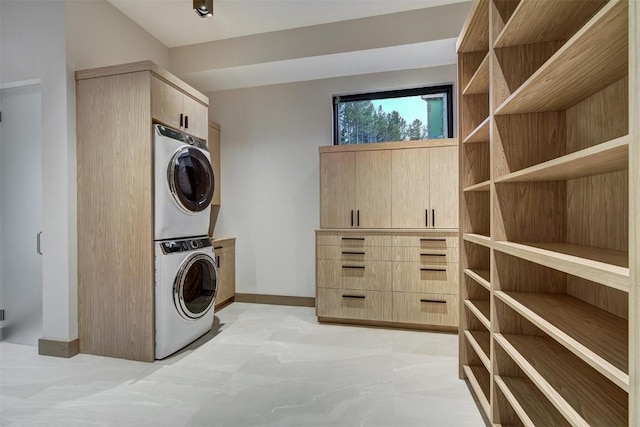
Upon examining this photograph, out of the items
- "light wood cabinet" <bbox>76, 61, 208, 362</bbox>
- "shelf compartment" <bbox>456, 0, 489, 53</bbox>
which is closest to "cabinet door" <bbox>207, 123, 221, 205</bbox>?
"light wood cabinet" <bbox>76, 61, 208, 362</bbox>

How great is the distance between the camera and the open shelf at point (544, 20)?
3.66 ft

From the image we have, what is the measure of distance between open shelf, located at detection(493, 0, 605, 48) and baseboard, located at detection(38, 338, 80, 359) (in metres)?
3.40

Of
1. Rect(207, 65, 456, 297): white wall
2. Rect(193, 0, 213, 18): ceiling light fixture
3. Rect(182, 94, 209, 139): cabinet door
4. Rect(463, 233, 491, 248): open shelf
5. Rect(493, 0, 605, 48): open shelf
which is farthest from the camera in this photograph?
Rect(207, 65, 456, 297): white wall

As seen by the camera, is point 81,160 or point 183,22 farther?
point 183,22

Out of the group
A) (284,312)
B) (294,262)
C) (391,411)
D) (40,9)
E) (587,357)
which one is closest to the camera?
(587,357)

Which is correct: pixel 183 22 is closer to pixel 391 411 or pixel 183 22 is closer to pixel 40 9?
pixel 40 9

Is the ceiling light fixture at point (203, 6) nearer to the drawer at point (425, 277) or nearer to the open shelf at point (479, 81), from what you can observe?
the open shelf at point (479, 81)

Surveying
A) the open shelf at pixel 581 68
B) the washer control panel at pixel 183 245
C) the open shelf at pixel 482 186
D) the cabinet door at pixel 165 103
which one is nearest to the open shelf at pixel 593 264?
the open shelf at pixel 482 186

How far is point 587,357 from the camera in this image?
81 cm

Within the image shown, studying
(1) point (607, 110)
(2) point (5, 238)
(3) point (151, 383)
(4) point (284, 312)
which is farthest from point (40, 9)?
(1) point (607, 110)

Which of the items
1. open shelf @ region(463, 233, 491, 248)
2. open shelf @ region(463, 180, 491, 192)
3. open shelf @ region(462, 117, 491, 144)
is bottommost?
open shelf @ region(463, 233, 491, 248)

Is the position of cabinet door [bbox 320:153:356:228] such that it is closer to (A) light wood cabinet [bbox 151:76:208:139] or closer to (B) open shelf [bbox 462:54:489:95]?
(A) light wood cabinet [bbox 151:76:208:139]

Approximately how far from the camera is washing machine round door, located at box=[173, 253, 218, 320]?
242 cm

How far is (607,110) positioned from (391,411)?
1749 mm
